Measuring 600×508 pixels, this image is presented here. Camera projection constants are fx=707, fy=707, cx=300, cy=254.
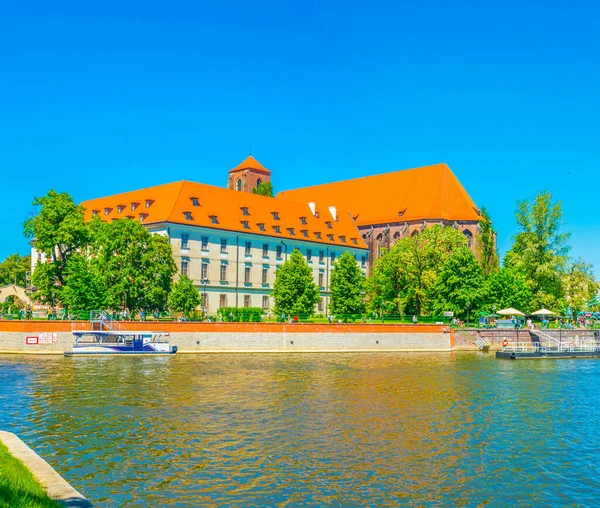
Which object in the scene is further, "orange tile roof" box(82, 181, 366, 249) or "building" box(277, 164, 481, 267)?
"building" box(277, 164, 481, 267)

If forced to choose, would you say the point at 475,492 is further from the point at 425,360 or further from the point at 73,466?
the point at 425,360

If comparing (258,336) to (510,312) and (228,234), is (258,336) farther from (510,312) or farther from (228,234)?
(510,312)

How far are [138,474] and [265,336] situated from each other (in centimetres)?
4012

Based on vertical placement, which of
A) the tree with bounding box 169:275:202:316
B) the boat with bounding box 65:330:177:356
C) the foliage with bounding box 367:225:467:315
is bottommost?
the boat with bounding box 65:330:177:356

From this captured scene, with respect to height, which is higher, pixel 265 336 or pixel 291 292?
pixel 291 292

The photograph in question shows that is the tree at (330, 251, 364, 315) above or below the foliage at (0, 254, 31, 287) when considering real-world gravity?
below

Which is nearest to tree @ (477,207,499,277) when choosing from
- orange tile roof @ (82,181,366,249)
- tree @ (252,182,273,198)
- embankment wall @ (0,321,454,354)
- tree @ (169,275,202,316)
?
orange tile roof @ (82,181,366,249)

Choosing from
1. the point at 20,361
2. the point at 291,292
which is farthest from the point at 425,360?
the point at 20,361

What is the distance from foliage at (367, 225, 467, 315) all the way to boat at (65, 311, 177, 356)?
31.9 metres

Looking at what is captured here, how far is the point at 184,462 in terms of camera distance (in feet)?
71.9

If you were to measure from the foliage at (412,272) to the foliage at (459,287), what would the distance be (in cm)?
136

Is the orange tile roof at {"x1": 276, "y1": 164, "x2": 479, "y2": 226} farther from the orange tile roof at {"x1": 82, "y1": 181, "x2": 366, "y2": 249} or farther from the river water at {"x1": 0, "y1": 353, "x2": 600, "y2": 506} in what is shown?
the river water at {"x1": 0, "y1": 353, "x2": 600, "y2": 506}

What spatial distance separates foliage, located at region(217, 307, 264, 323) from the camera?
67.2 m

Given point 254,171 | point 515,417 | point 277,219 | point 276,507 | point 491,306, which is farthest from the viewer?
point 254,171
